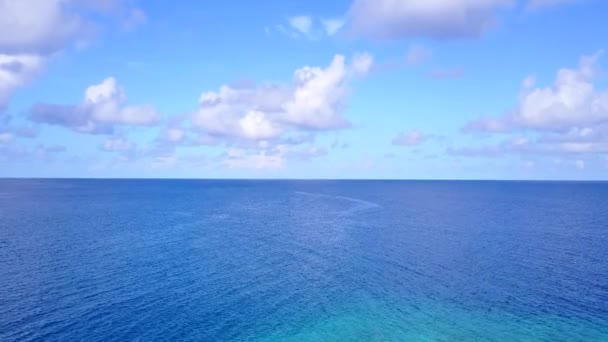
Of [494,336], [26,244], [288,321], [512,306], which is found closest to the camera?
[494,336]

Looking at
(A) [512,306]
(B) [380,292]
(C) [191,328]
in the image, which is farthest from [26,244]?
(A) [512,306]

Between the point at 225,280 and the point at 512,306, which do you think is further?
the point at 225,280

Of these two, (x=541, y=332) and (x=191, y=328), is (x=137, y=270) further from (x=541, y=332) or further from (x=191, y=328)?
(x=541, y=332)

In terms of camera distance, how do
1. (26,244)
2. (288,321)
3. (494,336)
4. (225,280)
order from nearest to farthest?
(494,336), (288,321), (225,280), (26,244)

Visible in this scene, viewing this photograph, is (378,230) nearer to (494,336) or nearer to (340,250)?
(340,250)

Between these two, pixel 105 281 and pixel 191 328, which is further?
pixel 105 281

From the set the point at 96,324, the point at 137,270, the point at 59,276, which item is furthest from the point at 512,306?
the point at 59,276
